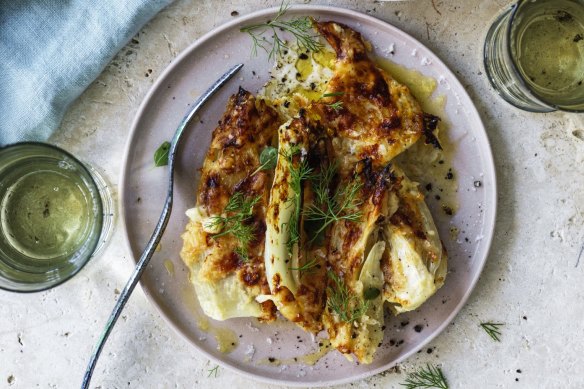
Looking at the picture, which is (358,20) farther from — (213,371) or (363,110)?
(213,371)

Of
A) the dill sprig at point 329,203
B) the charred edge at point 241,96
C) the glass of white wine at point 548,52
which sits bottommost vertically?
the dill sprig at point 329,203

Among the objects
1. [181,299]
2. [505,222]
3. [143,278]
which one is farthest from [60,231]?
[505,222]

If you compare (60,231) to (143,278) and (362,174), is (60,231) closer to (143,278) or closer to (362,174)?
(143,278)

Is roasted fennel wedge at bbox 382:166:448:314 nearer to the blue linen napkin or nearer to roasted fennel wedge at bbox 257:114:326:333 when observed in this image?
roasted fennel wedge at bbox 257:114:326:333

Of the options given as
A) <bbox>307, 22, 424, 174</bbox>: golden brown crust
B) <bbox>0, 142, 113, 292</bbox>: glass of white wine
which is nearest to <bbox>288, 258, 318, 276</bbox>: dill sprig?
<bbox>307, 22, 424, 174</bbox>: golden brown crust

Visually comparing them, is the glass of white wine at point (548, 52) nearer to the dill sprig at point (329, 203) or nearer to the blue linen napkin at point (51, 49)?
the dill sprig at point (329, 203)

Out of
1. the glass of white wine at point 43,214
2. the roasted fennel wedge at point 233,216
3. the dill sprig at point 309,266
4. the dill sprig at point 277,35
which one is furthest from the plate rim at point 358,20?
the dill sprig at point 309,266
